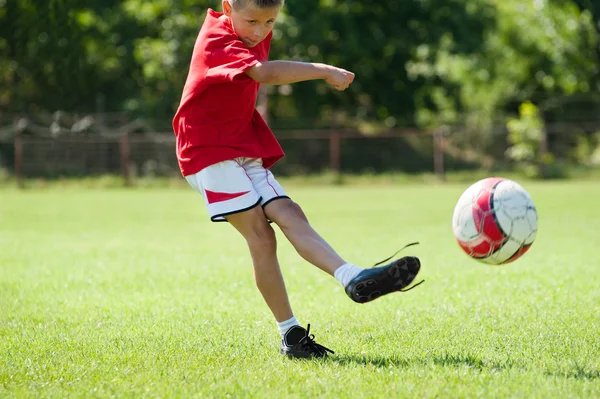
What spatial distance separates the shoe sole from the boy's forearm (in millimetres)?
965

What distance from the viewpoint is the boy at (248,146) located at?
3.89 metres

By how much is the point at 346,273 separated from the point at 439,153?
77.2 ft

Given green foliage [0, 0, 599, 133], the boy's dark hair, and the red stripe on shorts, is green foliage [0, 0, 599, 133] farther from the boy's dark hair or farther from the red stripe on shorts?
the boy's dark hair

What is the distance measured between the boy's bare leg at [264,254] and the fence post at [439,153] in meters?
22.8

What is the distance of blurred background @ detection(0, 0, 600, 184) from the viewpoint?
27.8 meters

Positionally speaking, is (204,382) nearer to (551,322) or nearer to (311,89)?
(551,322)

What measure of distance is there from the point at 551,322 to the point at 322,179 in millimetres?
21807

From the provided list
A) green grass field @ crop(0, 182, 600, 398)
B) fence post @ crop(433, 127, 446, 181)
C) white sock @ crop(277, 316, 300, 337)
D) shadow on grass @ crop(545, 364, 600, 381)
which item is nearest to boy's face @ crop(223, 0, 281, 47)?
white sock @ crop(277, 316, 300, 337)

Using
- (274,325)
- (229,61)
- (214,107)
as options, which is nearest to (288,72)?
(229,61)

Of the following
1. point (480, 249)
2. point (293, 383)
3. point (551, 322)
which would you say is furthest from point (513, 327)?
point (293, 383)

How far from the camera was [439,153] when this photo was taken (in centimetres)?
2694

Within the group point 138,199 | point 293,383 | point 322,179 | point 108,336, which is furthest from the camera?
point 322,179

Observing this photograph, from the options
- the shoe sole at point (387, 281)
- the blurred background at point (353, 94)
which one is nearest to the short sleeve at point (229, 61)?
the shoe sole at point (387, 281)

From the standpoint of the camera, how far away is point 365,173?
28.2 meters
